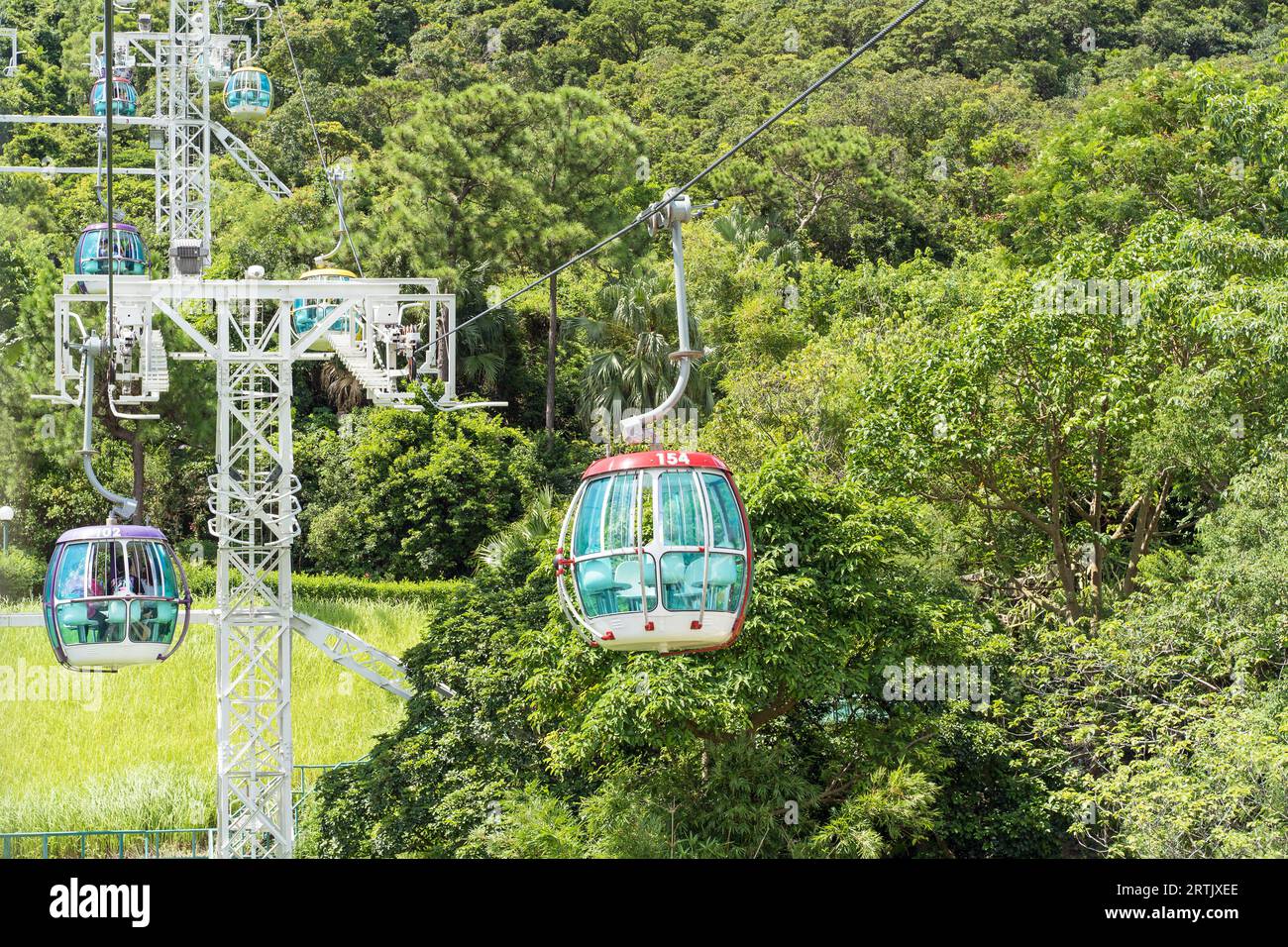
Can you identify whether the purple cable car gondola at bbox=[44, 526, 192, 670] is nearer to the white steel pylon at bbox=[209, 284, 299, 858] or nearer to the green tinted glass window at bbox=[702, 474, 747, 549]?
the white steel pylon at bbox=[209, 284, 299, 858]

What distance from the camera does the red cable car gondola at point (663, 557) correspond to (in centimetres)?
1005

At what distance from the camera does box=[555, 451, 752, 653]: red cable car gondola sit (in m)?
10.0

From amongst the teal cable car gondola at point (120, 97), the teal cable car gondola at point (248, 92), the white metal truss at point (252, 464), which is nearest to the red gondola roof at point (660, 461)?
the white metal truss at point (252, 464)

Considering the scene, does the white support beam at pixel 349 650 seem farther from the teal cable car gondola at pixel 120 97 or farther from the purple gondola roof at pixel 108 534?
the teal cable car gondola at pixel 120 97

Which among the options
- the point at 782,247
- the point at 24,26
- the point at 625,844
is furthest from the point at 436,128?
the point at 625,844

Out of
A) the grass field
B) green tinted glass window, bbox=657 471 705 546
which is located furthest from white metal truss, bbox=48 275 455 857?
green tinted glass window, bbox=657 471 705 546

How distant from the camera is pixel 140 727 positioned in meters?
25.2

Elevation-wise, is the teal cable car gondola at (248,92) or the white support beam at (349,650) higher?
the teal cable car gondola at (248,92)

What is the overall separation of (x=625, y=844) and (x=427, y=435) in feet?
54.5

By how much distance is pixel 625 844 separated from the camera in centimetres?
1561

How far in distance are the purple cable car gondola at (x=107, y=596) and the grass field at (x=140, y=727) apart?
30.1 feet

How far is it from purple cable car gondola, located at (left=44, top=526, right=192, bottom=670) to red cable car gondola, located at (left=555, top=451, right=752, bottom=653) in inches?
179

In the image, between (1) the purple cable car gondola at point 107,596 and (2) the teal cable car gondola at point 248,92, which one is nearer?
(1) the purple cable car gondola at point 107,596

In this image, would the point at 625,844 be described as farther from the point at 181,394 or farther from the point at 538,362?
the point at 538,362
